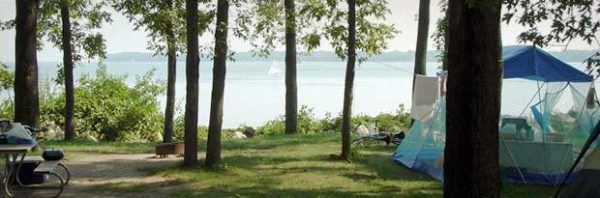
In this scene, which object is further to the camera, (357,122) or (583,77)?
(357,122)

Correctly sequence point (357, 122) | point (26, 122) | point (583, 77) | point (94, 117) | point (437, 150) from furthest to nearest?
point (357, 122)
point (94, 117)
point (26, 122)
point (437, 150)
point (583, 77)

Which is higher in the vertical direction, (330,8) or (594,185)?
(330,8)

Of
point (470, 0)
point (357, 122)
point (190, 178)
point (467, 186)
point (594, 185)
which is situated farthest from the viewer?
point (357, 122)

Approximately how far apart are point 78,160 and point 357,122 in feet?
38.3

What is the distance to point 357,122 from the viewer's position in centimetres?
→ 2195

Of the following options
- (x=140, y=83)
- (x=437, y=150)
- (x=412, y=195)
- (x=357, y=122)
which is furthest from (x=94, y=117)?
(x=412, y=195)

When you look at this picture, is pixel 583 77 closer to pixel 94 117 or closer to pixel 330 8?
pixel 330 8

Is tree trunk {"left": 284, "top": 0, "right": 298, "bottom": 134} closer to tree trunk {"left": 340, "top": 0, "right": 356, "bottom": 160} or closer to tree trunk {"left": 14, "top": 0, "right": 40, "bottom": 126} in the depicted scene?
tree trunk {"left": 340, "top": 0, "right": 356, "bottom": 160}

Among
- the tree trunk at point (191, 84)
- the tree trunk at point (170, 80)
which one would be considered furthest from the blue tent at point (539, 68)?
the tree trunk at point (170, 80)

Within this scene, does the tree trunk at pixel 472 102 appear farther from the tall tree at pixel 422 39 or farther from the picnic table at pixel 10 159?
the tall tree at pixel 422 39

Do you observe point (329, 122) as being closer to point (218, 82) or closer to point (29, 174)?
point (218, 82)

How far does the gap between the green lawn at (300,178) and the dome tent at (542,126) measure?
482 millimetres

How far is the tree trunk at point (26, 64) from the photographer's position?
40.9 ft

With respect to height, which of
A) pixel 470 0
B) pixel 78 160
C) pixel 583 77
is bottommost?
pixel 78 160
